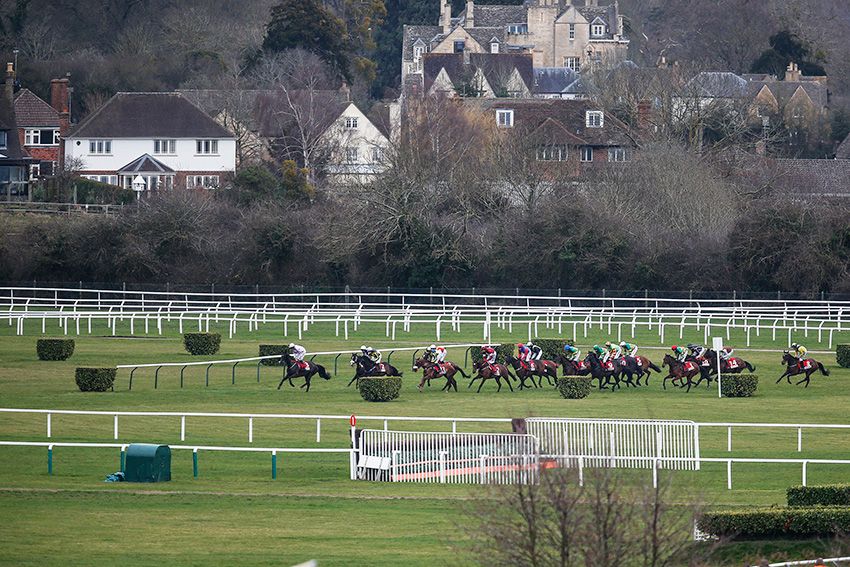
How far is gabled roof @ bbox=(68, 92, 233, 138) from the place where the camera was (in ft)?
251

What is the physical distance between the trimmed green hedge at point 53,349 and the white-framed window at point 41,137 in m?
43.0

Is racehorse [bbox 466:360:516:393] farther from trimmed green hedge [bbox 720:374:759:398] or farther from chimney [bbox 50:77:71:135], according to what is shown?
chimney [bbox 50:77:71:135]

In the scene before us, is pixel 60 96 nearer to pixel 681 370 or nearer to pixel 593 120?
pixel 593 120

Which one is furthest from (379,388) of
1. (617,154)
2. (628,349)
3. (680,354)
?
(617,154)

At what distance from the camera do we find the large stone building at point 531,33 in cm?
10369

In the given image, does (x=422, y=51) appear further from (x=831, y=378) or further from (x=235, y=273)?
(x=831, y=378)

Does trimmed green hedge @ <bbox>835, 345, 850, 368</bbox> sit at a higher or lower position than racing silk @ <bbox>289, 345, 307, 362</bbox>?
lower

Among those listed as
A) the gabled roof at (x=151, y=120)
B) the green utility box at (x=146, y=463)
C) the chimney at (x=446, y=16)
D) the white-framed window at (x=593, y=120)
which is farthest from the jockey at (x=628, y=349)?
the chimney at (x=446, y=16)

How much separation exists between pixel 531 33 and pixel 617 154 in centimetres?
3744

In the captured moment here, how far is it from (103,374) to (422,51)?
7223 centimetres

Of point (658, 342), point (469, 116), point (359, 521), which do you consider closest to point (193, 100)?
point (469, 116)

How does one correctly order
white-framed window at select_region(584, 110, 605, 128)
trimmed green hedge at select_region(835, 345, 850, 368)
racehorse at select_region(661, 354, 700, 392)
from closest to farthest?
racehorse at select_region(661, 354, 700, 392) < trimmed green hedge at select_region(835, 345, 850, 368) < white-framed window at select_region(584, 110, 605, 128)

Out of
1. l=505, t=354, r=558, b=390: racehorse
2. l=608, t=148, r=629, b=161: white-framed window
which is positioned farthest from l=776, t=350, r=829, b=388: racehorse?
l=608, t=148, r=629, b=161: white-framed window

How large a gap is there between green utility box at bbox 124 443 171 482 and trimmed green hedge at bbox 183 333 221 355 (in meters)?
17.2
